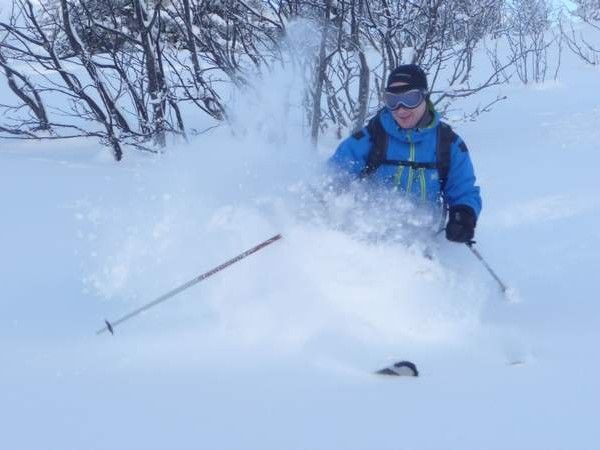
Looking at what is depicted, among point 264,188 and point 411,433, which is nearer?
point 411,433

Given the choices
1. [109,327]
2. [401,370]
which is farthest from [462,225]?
[109,327]

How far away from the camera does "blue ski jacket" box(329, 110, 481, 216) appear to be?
376 centimetres

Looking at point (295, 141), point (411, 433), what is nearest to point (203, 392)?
point (411, 433)

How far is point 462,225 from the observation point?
3.69 m

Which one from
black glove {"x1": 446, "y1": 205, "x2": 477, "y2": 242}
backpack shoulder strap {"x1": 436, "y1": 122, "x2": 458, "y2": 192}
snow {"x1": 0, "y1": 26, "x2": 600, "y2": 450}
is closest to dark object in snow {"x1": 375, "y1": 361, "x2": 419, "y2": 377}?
snow {"x1": 0, "y1": 26, "x2": 600, "y2": 450}

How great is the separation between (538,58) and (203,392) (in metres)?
11.0

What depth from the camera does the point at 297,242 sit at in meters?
3.94

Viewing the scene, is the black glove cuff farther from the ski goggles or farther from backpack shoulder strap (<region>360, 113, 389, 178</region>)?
the ski goggles

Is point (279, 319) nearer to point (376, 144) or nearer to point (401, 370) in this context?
point (401, 370)

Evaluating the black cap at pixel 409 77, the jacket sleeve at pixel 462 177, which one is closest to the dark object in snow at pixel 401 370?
the jacket sleeve at pixel 462 177

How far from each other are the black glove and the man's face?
0.53 metres

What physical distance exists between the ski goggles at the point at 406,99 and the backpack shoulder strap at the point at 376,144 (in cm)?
22

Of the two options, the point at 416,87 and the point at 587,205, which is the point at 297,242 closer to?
the point at 416,87

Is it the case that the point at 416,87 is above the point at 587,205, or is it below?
above
